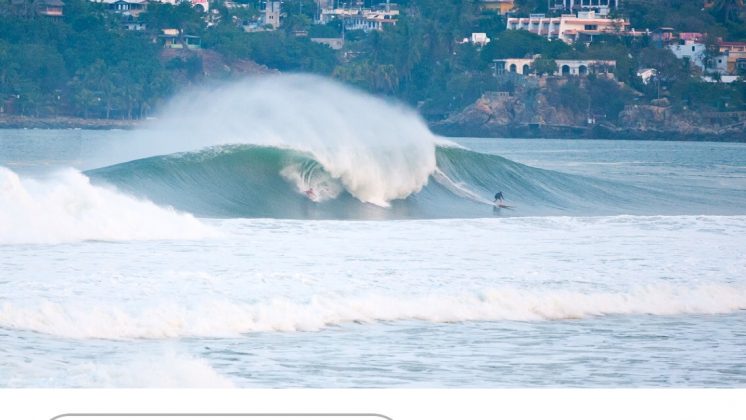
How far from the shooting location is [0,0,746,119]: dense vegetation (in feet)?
214

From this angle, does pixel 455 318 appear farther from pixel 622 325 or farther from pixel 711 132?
pixel 711 132

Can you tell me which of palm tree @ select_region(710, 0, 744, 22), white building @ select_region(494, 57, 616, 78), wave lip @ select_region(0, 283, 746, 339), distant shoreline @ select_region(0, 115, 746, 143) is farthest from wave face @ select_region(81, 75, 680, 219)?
palm tree @ select_region(710, 0, 744, 22)

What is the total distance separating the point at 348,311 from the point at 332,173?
26.9 feet

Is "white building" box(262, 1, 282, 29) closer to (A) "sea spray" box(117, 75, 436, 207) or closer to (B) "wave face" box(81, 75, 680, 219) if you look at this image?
(A) "sea spray" box(117, 75, 436, 207)

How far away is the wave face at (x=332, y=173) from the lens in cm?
1505

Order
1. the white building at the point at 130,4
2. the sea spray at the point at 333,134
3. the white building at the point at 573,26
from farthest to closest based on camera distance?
the white building at the point at 130,4 → the white building at the point at 573,26 → the sea spray at the point at 333,134

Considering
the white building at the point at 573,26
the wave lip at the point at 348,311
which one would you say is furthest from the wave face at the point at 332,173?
the white building at the point at 573,26

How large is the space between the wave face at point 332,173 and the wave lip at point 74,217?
236cm

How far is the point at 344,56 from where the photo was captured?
76500mm

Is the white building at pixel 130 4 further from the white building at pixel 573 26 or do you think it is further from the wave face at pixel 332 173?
the wave face at pixel 332 173

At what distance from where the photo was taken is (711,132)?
61500mm

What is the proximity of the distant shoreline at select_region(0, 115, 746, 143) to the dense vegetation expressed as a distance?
5.20 feet

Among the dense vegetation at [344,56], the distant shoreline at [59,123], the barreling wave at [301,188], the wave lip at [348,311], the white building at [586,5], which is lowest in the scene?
the distant shoreline at [59,123]

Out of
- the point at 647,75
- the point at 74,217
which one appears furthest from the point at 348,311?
the point at 647,75
